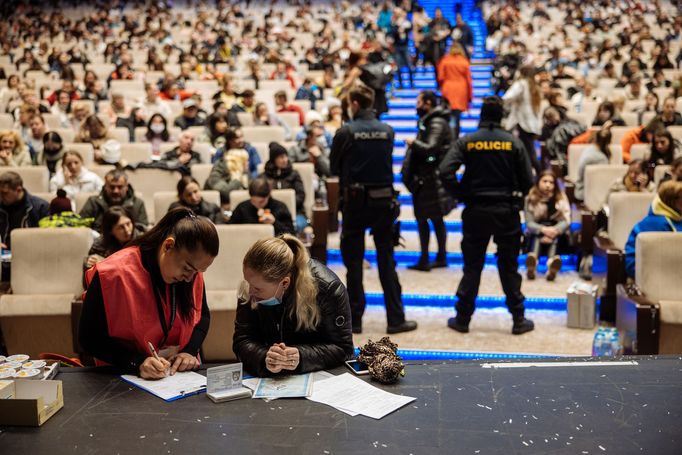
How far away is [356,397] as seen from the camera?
7.88 ft

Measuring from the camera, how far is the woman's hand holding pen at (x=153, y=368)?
8.30 ft

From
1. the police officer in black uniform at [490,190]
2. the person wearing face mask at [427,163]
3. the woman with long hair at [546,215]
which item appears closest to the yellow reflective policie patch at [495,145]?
the police officer in black uniform at [490,190]

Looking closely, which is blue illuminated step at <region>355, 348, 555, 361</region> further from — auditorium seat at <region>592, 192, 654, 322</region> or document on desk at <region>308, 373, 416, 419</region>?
document on desk at <region>308, 373, 416, 419</region>

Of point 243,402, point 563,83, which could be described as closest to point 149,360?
point 243,402

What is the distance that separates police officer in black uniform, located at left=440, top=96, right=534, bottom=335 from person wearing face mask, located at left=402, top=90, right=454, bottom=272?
2.64 ft

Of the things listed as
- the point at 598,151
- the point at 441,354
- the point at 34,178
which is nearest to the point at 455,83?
the point at 598,151

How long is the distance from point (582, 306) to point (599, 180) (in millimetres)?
1373

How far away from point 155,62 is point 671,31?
9431 mm

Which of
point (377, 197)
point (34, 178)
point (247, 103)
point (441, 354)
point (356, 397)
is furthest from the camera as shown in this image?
point (247, 103)

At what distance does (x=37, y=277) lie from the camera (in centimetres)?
452

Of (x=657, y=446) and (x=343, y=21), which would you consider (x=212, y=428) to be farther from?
(x=343, y=21)

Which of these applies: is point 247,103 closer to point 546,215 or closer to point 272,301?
point 546,215

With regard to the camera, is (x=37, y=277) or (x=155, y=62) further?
(x=155, y=62)

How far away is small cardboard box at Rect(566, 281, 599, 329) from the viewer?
4965mm
